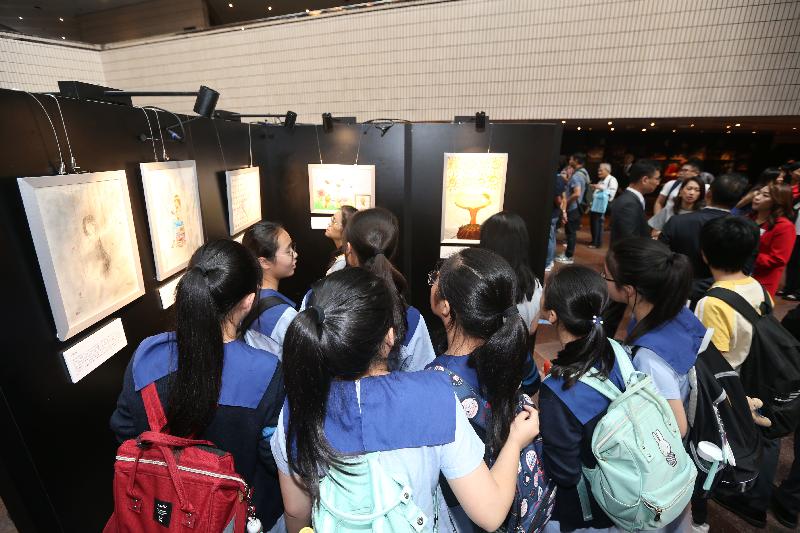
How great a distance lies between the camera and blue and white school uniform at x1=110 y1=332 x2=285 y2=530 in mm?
1285

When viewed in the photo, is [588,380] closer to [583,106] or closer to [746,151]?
[583,106]

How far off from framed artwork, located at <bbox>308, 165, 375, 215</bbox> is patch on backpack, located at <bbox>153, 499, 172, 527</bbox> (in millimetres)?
3386

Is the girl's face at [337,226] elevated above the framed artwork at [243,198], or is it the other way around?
the framed artwork at [243,198]

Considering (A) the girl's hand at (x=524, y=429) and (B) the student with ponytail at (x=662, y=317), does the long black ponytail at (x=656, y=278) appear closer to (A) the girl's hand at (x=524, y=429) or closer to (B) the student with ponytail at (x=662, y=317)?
(B) the student with ponytail at (x=662, y=317)

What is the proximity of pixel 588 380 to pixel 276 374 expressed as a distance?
43.3 inches

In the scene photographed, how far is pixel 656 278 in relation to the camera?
1.65 metres

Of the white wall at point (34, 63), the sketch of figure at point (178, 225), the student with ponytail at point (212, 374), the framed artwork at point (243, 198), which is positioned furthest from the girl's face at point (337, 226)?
the white wall at point (34, 63)

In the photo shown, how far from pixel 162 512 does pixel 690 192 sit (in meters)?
5.15

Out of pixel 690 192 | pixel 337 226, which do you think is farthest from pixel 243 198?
pixel 690 192

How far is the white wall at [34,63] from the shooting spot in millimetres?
5328

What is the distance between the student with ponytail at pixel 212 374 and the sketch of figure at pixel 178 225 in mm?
1254

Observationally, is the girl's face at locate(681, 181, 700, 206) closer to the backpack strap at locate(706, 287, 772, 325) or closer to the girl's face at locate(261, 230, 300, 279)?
the backpack strap at locate(706, 287, 772, 325)

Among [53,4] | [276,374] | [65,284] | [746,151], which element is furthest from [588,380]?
[53,4]

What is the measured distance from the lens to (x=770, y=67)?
525cm
